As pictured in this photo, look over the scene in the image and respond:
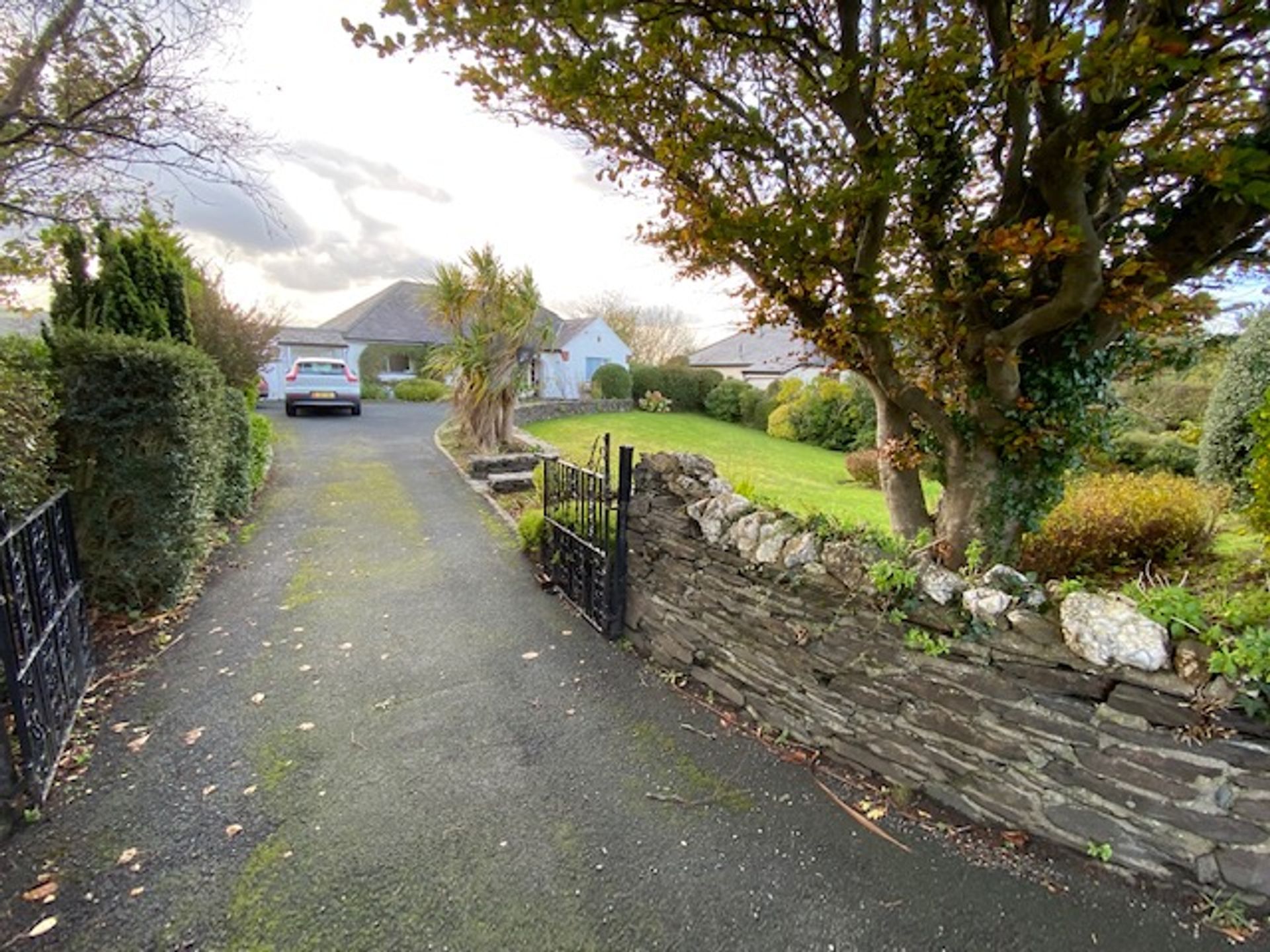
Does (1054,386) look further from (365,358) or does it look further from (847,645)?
(365,358)

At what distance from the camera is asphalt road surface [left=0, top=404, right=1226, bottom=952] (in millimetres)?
1973

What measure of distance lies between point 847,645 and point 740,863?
108 centimetres

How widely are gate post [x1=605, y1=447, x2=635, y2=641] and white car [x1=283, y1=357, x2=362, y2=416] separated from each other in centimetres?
1451

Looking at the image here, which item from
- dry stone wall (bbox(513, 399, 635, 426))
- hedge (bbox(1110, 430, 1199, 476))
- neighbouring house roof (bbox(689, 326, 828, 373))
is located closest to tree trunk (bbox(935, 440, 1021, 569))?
hedge (bbox(1110, 430, 1199, 476))

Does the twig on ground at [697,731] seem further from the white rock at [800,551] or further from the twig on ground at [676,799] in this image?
the white rock at [800,551]

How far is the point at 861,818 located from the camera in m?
2.51

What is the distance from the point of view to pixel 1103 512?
16.6ft

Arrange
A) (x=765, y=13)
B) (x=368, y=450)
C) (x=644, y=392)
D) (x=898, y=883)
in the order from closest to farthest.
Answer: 1. (x=898, y=883)
2. (x=765, y=13)
3. (x=368, y=450)
4. (x=644, y=392)

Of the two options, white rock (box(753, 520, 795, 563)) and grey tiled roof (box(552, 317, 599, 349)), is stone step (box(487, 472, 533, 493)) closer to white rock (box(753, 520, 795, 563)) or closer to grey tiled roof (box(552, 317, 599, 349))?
white rock (box(753, 520, 795, 563))

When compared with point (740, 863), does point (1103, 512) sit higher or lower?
higher

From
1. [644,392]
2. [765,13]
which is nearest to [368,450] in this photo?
[765,13]

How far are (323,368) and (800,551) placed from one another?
16722 mm

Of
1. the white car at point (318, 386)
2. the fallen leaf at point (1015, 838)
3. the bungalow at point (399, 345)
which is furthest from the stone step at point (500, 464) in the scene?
the bungalow at point (399, 345)

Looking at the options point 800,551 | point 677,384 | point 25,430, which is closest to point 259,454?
point 25,430
